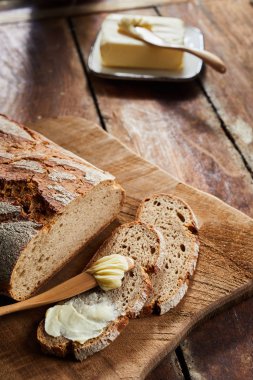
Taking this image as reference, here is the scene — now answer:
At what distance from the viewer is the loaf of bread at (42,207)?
2344 millimetres

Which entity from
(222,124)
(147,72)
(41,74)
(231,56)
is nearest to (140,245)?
(222,124)

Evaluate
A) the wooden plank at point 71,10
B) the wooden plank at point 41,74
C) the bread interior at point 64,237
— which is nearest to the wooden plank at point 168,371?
the bread interior at point 64,237

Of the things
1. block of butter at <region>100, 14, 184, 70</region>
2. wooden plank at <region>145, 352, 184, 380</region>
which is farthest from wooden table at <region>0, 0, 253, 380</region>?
block of butter at <region>100, 14, 184, 70</region>

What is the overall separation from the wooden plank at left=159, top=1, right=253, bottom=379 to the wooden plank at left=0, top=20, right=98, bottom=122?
2.70 ft

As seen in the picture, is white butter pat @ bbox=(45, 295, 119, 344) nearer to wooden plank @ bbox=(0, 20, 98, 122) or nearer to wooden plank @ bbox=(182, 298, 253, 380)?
wooden plank @ bbox=(182, 298, 253, 380)

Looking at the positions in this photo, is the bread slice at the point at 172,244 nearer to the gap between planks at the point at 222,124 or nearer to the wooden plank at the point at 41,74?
the gap between planks at the point at 222,124

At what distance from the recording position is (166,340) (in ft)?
7.32

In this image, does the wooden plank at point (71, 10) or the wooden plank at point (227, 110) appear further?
the wooden plank at point (71, 10)

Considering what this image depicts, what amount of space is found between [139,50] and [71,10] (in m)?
1.16

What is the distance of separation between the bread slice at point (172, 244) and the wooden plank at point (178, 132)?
44 centimetres

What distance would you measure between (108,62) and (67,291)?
74.6 inches

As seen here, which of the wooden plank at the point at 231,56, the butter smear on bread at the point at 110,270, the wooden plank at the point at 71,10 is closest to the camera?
the butter smear on bread at the point at 110,270

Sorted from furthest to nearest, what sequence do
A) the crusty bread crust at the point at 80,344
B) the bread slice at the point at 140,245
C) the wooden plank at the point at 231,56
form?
1. the wooden plank at the point at 231,56
2. the bread slice at the point at 140,245
3. the crusty bread crust at the point at 80,344

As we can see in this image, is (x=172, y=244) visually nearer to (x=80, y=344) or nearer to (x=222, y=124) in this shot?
(x=80, y=344)
